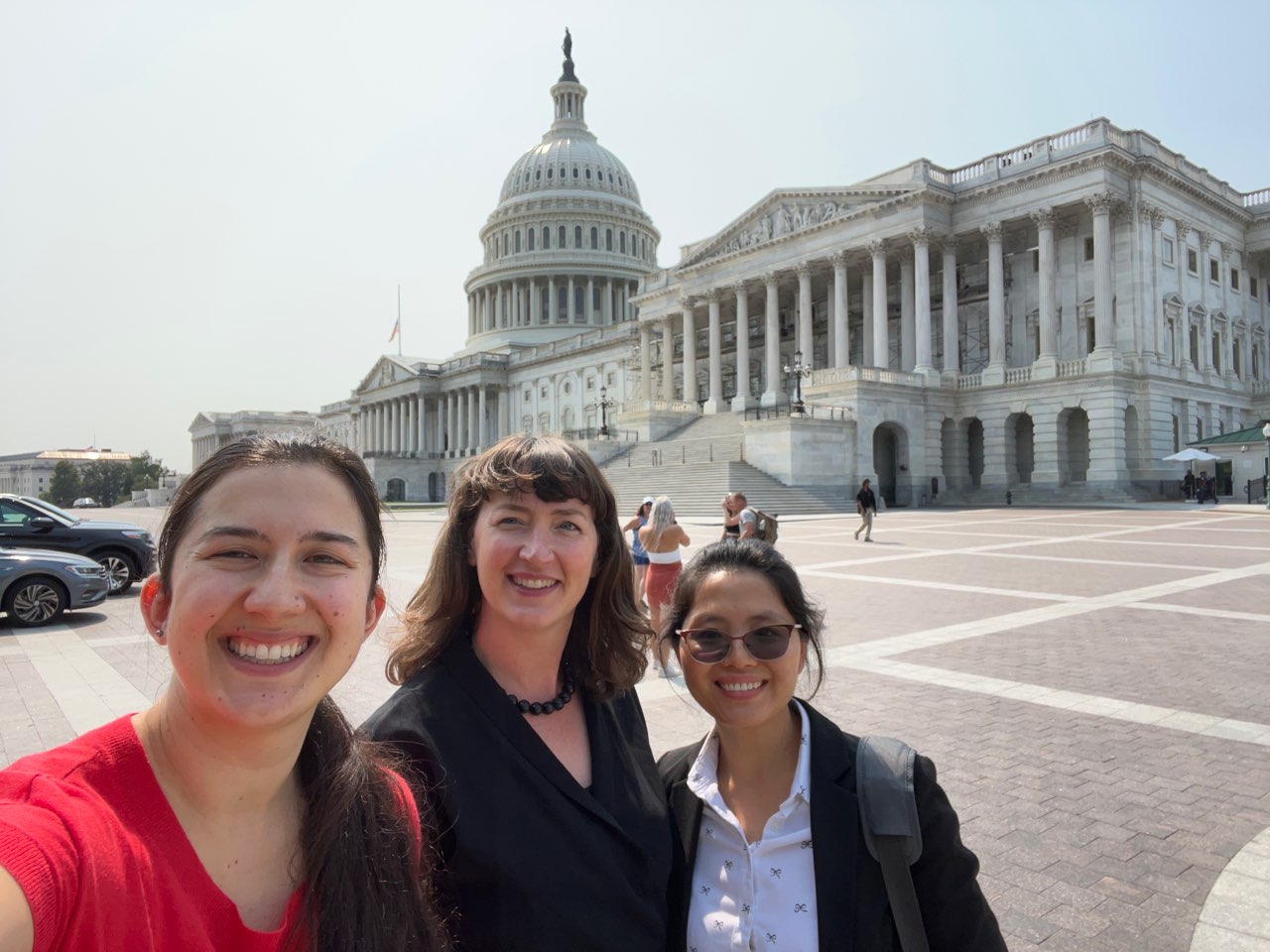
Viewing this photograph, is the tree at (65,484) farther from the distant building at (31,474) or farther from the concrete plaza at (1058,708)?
the concrete plaza at (1058,708)

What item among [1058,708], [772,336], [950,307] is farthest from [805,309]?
[1058,708]

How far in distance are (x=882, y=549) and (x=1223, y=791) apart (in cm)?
1583

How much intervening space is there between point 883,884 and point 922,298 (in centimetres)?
4646

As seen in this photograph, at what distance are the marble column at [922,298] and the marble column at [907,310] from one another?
1.20m

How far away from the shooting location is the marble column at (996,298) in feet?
144

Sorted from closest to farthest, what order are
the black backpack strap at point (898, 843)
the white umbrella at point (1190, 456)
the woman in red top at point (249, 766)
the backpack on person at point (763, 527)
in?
the woman in red top at point (249, 766)
the black backpack strap at point (898, 843)
the backpack on person at point (763, 527)
the white umbrella at point (1190, 456)

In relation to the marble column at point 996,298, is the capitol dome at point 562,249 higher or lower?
higher

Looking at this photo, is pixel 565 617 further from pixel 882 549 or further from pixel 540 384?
pixel 540 384

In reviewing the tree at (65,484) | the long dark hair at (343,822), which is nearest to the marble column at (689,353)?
the long dark hair at (343,822)

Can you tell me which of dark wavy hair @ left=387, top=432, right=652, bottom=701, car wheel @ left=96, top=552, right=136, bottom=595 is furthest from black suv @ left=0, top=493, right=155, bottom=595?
dark wavy hair @ left=387, top=432, right=652, bottom=701

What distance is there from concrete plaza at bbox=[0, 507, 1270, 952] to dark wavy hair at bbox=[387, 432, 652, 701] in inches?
70.9

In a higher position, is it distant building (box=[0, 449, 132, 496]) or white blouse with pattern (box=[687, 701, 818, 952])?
distant building (box=[0, 449, 132, 496])

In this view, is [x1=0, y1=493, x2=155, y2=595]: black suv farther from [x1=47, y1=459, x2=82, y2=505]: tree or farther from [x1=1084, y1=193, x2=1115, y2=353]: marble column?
[x1=47, y1=459, x2=82, y2=505]: tree

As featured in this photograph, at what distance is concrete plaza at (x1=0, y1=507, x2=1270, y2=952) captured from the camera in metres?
4.18
